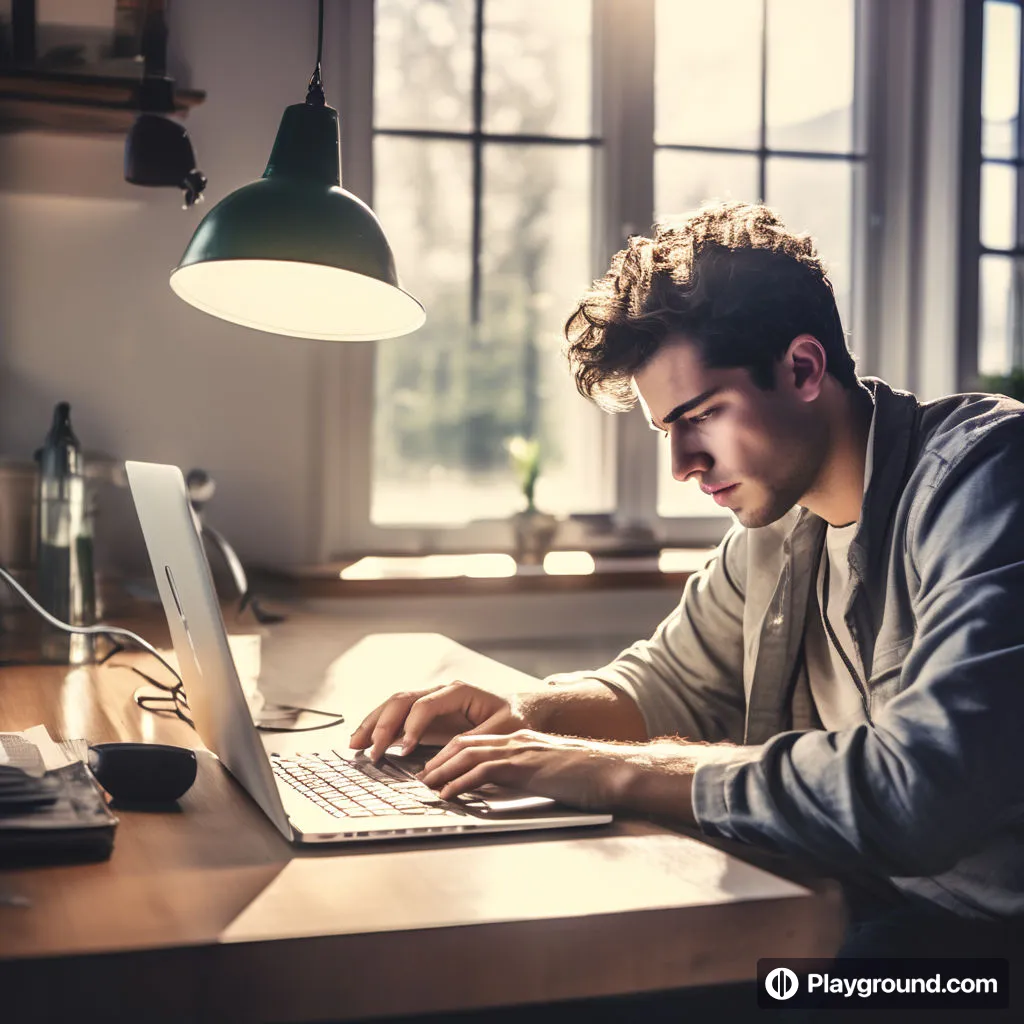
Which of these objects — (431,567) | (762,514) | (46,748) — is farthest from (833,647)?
(431,567)

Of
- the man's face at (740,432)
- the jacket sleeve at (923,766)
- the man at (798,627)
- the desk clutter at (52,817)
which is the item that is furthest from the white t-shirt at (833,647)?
the desk clutter at (52,817)

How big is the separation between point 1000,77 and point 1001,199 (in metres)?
0.33

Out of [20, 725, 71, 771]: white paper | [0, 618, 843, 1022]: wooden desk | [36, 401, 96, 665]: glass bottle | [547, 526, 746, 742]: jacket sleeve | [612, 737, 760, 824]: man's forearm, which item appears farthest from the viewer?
[36, 401, 96, 665]: glass bottle

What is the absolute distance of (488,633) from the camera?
2.78 metres

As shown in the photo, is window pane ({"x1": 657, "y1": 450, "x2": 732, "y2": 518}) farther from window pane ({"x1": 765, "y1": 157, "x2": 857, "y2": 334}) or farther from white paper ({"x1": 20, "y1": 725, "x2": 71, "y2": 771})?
white paper ({"x1": 20, "y1": 725, "x2": 71, "y2": 771})

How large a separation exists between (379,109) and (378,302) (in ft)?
4.96

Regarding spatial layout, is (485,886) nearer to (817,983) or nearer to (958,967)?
(817,983)

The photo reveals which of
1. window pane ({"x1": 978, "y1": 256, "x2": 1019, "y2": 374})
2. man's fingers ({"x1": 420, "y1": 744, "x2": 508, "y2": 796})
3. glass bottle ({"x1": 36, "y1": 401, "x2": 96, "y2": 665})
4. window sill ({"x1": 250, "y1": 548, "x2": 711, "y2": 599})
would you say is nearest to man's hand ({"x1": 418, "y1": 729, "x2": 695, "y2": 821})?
man's fingers ({"x1": 420, "y1": 744, "x2": 508, "y2": 796})

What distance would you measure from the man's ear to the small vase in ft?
5.30

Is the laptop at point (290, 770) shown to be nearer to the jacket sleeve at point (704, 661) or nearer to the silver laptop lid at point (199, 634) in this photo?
the silver laptop lid at point (199, 634)

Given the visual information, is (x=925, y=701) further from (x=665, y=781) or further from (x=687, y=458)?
(x=687, y=458)

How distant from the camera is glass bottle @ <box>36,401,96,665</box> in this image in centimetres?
195

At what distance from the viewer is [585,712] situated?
56.7 inches

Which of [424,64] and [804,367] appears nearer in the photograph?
[804,367]
